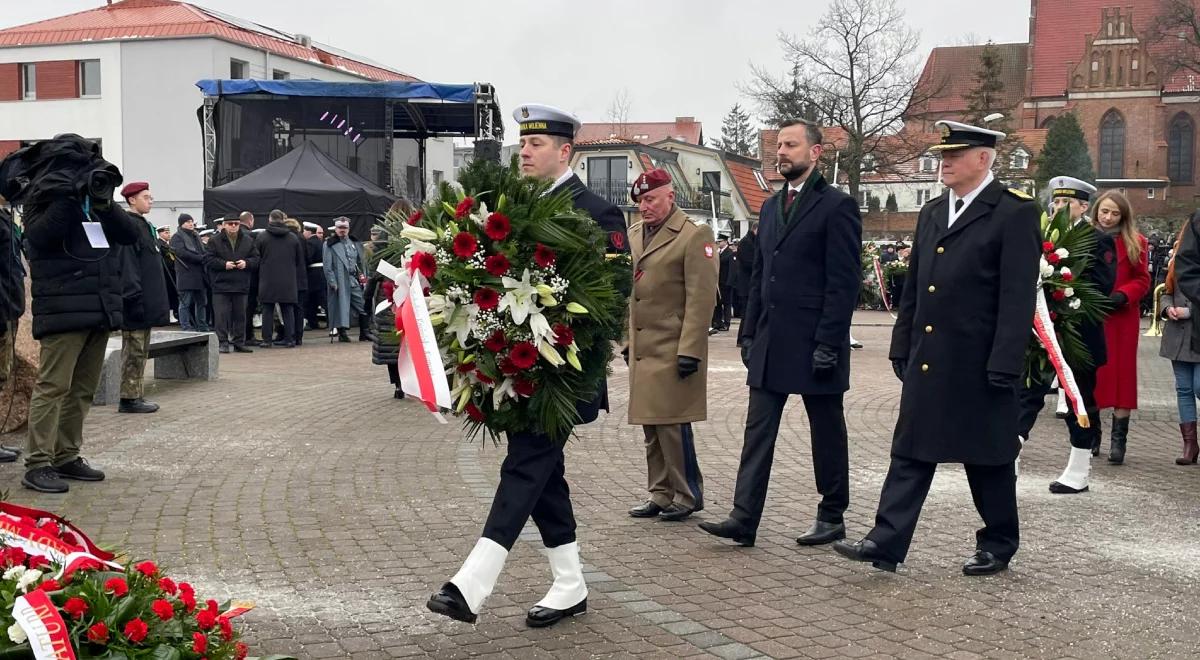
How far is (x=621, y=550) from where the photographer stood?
639 cm

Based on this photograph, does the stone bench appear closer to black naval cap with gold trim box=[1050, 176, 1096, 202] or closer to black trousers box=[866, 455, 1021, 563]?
black naval cap with gold trim box=[1050, 176, 1096, 202]

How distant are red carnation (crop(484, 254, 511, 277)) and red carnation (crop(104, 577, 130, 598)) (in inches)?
68.3

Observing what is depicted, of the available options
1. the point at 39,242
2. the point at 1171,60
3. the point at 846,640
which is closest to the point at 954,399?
the point at 846,640

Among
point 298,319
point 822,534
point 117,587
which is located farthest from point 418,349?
point 298,319

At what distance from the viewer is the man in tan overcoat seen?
6.99m

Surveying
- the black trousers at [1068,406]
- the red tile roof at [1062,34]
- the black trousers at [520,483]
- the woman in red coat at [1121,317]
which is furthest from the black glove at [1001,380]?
the red tile roof at [1062,34]

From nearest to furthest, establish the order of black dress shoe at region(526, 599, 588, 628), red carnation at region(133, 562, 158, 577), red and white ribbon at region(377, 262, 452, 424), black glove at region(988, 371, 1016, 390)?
red carnation at region(133, 562, 158, 577), red and white ribbon at region(377, 262, 452, 424), black dress shoe at region(526, 599, 588, 628), black glove at region(988, 371, 1016, 390)

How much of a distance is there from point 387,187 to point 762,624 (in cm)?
1835

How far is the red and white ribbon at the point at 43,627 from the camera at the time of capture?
10.6ft

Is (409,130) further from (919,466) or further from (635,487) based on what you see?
(919,466)

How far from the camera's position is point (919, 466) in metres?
5.90

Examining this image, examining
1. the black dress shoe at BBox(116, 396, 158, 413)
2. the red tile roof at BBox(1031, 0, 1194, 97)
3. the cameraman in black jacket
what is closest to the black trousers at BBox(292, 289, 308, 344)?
the black dress shoe at BBox(116, 396, 158, 413)

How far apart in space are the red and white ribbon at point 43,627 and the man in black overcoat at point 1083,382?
6.10 metres

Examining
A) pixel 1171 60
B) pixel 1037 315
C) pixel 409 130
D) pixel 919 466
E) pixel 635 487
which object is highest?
pixel 1171 60
